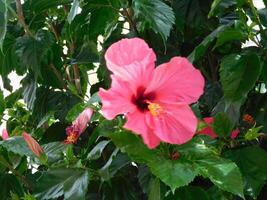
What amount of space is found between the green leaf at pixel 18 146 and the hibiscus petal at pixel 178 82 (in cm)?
25

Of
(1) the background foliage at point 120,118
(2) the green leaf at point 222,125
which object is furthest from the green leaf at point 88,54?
(2) the green leaf at point 222,125

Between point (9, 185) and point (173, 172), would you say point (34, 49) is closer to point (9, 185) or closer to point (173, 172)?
point (9, 185)

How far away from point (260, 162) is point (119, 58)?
27cm

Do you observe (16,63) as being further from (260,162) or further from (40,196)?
(260,162)

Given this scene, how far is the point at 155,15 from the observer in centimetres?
70

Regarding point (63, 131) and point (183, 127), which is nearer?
point (183, 127)

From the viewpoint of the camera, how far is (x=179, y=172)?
0.53 m

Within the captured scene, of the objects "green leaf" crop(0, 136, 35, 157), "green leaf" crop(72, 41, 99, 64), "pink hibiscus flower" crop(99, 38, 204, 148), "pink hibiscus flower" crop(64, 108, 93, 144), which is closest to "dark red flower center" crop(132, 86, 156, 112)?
"pink hibiscus flower" crop(99, 38, 204, 148)

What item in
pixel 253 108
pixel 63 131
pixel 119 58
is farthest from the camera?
pixel 63 131

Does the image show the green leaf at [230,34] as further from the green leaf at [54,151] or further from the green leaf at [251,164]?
the green leaf at [54,151]

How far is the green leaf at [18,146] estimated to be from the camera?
700mm

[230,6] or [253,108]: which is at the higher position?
[230,6]

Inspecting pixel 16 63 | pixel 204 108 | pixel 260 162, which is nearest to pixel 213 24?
pixel 204 108

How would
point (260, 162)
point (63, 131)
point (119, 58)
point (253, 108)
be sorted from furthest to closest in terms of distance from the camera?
point (63, 131) → point (253, 108) → point (260, 162) → point (119, 58)
